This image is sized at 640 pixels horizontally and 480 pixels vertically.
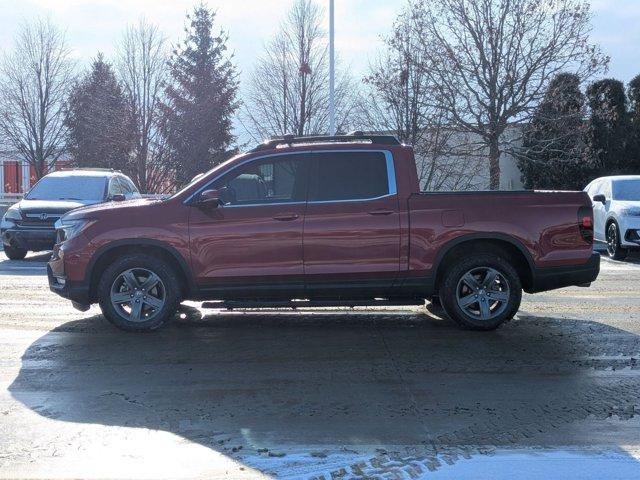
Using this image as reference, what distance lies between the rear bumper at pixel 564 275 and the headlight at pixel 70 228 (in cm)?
474

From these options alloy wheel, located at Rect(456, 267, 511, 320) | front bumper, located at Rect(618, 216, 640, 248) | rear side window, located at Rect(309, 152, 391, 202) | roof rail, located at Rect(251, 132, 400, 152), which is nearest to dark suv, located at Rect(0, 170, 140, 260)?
roof rail, located at Rect(251, 132, 400, 152)

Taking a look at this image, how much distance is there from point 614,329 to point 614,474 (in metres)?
4.15

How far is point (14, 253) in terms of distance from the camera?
15297mm

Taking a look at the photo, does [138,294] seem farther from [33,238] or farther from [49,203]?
[49,203]

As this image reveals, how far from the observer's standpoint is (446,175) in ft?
81.7

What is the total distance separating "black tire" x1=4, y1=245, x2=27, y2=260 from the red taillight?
37.4 feet

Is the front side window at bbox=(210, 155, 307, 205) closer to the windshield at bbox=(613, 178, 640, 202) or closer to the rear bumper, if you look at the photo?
the rear bumper

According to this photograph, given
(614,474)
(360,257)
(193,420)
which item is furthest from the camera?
(360,257)

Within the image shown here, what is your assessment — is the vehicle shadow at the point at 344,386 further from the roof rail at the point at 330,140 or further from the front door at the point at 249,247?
the roof rail at the point at 330,140

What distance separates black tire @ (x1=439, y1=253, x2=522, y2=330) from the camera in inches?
305

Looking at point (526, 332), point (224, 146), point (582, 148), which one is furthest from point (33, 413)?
point (224, 146)

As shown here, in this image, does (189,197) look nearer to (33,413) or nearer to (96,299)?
(96,299)

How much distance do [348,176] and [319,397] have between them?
2839 millimetres

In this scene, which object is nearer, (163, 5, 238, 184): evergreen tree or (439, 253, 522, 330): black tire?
(439, 253, 522, 330): black tire
